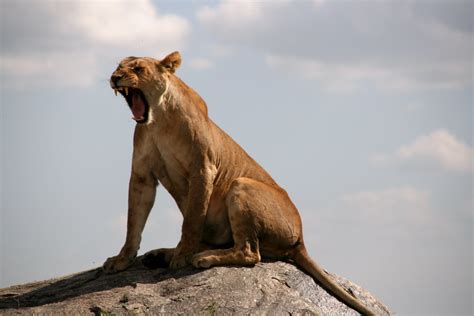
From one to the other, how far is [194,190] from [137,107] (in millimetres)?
1291

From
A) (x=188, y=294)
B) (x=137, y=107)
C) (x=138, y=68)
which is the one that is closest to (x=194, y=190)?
(x=137, y=107)

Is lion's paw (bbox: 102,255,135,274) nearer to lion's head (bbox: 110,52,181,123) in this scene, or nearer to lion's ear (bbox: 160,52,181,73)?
lion's head (bbox: 110,52,181,123)

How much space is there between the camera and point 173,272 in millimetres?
11117

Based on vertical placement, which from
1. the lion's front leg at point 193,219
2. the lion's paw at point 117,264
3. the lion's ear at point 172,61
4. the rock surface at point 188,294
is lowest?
the rock surface at point 188,294

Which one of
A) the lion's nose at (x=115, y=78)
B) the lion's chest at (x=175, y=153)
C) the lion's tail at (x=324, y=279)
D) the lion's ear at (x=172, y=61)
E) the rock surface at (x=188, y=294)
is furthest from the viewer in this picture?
the lion's tail at (x=324, y=279)

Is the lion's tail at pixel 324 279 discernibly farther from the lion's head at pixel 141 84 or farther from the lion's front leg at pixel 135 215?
the lion's head at pixel 141 84

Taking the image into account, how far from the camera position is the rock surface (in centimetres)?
1021

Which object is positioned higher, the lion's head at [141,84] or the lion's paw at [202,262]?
→ the lion's head at [141,84]

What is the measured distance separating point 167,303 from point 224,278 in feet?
2.81

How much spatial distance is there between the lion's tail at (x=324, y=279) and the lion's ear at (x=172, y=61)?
293 centimetres

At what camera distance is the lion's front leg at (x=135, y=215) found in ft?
38.1

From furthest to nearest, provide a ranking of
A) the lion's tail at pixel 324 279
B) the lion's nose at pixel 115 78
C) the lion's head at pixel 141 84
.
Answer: the lion's tail at pixel 324 279 → the lion's head at pixel 141 84 → the lion's nose at pixel 115 78

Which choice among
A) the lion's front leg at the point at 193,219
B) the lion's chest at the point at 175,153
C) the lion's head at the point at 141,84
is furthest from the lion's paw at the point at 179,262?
the lion's head at the point at 141,84

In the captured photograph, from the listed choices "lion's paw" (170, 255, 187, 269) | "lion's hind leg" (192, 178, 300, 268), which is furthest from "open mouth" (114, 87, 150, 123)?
"lion's paw" (170, 255, 187, 269)
